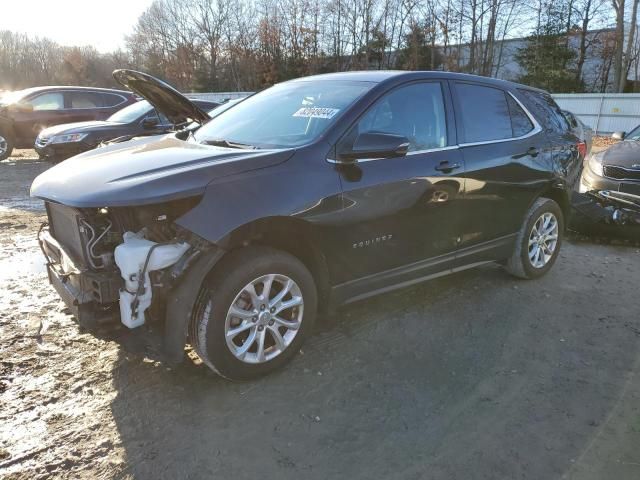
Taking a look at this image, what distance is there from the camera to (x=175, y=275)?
2.64 meters

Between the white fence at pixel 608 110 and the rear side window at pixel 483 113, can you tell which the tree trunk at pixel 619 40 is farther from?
the rear side window at pixel 483 113

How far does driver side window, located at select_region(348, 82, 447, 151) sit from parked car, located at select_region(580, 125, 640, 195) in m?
4.26

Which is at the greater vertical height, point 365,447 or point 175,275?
point 175,275

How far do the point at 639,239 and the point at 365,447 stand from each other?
5191 millimetres

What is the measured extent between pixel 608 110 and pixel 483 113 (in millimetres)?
21234

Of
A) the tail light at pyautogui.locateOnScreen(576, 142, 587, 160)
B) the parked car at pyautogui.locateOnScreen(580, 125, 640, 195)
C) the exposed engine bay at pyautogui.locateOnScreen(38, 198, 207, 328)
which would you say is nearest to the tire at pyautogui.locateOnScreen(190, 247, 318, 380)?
the exposed engine bay at pyautogui.locateOnScreen(38, 198, 207, 328)

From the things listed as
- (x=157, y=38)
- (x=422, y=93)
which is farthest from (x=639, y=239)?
(x=157, y=38)

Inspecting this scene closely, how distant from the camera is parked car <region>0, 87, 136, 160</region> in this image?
11.9m

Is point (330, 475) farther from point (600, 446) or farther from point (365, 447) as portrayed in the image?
point (600, 446)

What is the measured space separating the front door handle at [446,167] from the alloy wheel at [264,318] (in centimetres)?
142

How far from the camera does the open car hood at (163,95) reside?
178 inches

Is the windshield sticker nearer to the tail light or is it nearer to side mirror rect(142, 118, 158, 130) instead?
the tail light

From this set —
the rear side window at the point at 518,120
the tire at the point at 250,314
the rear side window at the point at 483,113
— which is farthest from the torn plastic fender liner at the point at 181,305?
the rear side window at the point at 518,120

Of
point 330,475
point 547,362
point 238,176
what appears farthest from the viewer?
point 547,362
